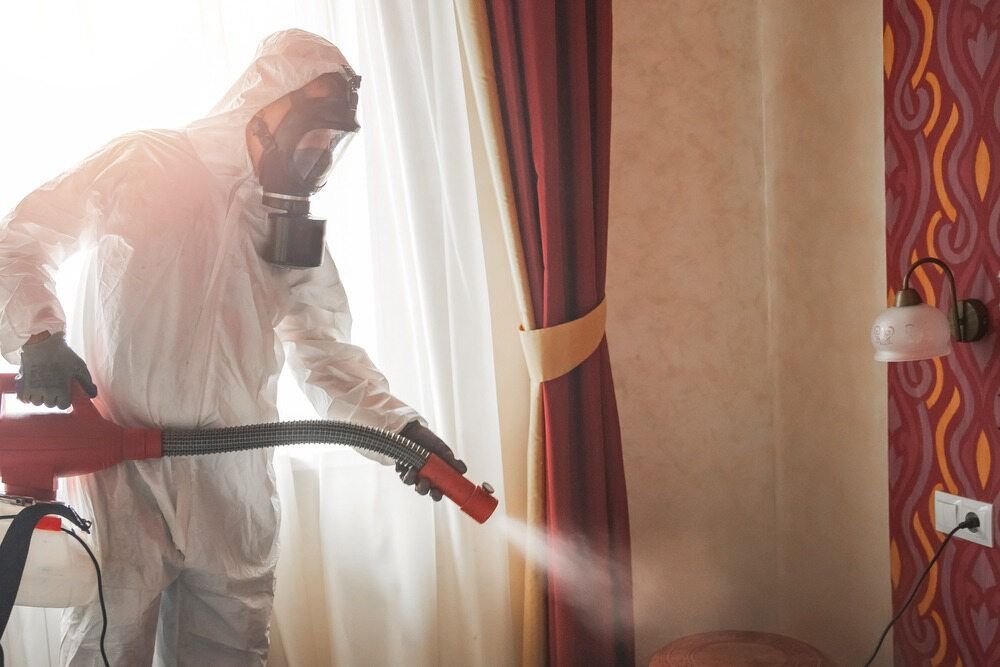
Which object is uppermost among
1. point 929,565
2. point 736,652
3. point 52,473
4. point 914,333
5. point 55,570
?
point 914,333

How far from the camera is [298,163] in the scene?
1446 millimetres

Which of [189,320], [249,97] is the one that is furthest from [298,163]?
[189,320]

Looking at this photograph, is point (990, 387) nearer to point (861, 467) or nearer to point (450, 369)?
point (861, 467)

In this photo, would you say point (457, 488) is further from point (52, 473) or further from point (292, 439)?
point (52, 473)

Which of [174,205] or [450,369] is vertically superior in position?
[174,205]

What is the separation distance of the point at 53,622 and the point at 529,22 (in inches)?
64.4

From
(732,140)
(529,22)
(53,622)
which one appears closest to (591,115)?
(529,22)

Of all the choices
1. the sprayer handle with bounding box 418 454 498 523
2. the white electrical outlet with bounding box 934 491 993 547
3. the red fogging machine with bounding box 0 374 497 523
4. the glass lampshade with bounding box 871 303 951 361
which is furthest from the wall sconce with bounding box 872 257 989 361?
the red fogging machine with bounding box 0 374 497 523

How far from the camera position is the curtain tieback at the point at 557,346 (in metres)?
1.87

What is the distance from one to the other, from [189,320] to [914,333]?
1236 millimetres

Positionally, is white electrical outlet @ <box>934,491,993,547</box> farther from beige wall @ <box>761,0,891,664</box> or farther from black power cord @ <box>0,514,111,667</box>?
black power cord @ <box>0,514,111,667</box>

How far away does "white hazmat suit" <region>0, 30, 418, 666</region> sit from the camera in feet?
4.39

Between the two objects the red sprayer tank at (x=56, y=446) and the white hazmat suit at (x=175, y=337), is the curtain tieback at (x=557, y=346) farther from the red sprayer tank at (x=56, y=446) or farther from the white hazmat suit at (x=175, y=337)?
the red sprayer tank at (x=56, y=446)

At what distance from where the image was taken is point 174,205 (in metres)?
1.39
